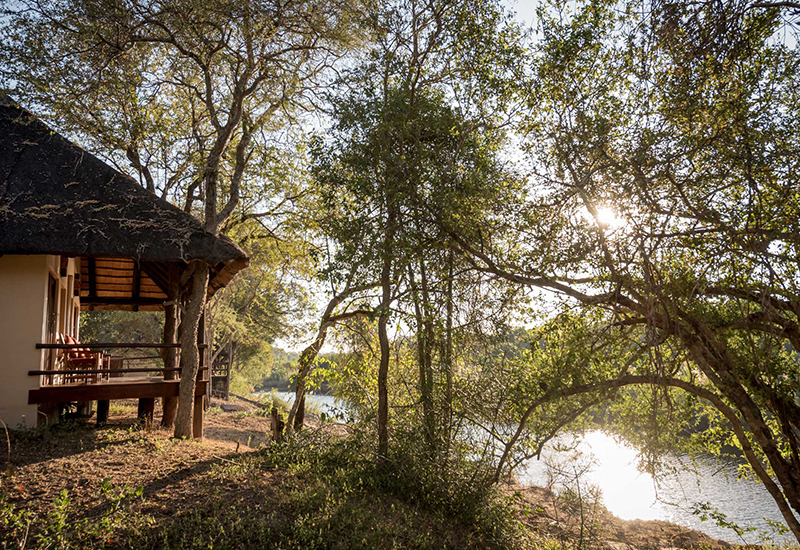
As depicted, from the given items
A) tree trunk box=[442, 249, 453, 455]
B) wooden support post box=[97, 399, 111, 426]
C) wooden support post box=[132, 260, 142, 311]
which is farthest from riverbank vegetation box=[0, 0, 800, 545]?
wooden support post box=[132, 260, 142, 311]

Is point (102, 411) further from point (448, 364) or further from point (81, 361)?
point (448, 364)

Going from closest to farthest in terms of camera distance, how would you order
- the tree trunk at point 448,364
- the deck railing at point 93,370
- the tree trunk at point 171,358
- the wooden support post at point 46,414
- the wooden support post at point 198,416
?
1. the tree trunk at point 448,364
2. the deck railing at point 93,370
3. the wooden support post at point 46,414
4. the tree trunk at point 171,358
5. the wooden support post at point 198,416

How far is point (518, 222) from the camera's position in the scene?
7246 mm

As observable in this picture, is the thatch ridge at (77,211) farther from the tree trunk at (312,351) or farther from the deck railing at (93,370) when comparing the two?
the tree trunk at (312,351)

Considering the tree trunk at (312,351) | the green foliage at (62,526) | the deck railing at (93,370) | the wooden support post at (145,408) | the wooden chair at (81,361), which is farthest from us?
the wooden chair at (81,361)

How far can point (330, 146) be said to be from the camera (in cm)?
800

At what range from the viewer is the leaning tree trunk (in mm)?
8648

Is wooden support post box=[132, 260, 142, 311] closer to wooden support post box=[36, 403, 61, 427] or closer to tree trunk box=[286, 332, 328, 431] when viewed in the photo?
wooden support post box=[36, 403, 61, 427]

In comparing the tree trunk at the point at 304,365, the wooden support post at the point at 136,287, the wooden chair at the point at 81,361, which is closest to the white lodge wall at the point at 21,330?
the wooden chair at the point at 81,361

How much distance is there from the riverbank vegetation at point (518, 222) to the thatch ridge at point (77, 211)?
79 cm

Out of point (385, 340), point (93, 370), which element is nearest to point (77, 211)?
point (93, 370)

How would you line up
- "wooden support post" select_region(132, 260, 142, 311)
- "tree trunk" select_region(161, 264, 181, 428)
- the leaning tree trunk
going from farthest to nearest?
1. "wooden support post" select_region(132, 260, 142, 311)
2. "tree trunk" select_region(161, 264, 181, 428)
3. the leaning tree trunk

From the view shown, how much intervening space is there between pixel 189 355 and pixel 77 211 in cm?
288

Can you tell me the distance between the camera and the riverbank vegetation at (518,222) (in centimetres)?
591
